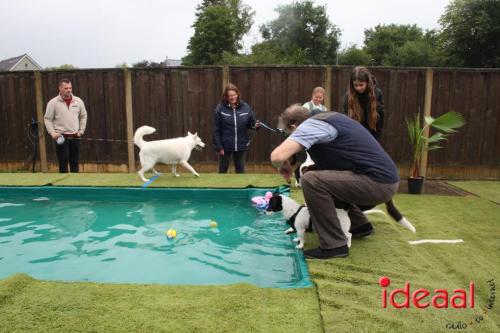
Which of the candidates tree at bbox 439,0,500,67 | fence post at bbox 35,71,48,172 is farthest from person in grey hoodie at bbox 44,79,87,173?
tree at bbox 439,0,500,67

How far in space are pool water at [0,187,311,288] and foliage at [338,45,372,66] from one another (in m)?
41.3

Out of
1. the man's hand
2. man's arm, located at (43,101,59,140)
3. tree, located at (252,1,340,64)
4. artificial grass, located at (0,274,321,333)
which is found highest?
tree, located at (252,1,340,64)

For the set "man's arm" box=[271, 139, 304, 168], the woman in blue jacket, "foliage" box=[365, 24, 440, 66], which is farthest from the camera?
"foliage" box=[365, 24, 440, 66]

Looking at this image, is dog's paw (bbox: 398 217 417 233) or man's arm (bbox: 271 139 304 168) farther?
dog's paw (bbox: 398 217 417 233)

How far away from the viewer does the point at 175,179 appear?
19.8 ft

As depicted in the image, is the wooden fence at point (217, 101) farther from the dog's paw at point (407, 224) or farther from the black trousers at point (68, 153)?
the dog's paw at point (407, 224)

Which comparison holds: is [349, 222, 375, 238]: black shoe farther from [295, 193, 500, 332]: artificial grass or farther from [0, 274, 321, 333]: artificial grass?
[0, 274, 321, 333]: artificial grass

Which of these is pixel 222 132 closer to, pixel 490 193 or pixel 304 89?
pixel 304 89

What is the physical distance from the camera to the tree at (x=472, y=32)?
2250 centimetres

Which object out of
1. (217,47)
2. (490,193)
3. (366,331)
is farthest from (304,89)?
(217,47)

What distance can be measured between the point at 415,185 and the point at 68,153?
5755mm

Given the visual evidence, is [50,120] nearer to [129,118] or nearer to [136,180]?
[129,118]

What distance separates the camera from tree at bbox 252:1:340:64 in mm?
48928

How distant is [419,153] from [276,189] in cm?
242
